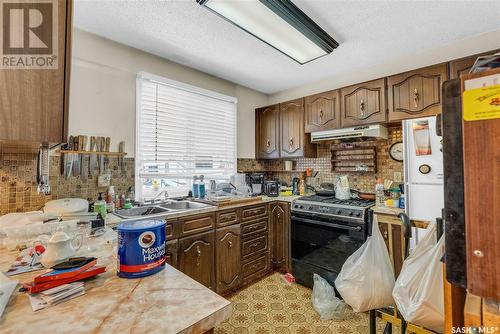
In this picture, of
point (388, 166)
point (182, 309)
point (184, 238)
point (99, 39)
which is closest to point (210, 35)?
point (99, 39)

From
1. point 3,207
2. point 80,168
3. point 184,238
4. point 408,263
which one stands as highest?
point 80,168

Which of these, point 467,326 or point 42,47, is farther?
point 42,47

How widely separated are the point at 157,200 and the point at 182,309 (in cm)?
195

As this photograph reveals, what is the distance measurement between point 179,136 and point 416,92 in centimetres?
243

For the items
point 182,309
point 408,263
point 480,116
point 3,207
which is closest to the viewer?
point 480,116

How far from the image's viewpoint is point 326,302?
6.39 ft

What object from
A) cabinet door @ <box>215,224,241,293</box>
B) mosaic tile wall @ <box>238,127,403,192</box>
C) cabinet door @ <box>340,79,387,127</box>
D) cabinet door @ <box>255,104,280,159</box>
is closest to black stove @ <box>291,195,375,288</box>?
mosaic tile wall @ <box>238,127,403,192</box>

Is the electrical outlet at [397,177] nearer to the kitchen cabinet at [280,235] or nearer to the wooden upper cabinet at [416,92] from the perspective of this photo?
the wooden upper cabinet at [416,92]

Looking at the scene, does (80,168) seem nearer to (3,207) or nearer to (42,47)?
(3,207)

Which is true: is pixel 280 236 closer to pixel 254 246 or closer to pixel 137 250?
pixel 254 246

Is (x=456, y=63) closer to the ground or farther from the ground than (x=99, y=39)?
closer to the ground

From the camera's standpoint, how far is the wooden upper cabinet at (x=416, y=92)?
6.47 ft

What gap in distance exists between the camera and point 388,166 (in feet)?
8.14

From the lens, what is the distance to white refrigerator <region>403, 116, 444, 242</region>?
1.62m
